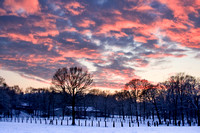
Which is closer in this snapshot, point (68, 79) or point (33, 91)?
point (68, 79)

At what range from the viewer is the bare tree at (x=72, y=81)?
43825 mm

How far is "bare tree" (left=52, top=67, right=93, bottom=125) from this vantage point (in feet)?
144

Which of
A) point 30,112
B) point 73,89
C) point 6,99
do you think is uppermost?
point 73,89

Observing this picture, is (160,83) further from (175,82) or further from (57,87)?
(57,87)

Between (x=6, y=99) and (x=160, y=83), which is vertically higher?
(x=160, y=83)

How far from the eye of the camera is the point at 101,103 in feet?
334

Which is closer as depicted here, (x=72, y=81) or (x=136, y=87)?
(x=72, y=81)

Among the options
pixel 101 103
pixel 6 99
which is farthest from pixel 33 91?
pixel 6 99

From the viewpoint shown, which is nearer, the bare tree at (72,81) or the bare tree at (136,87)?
the bare tree at (72,81)

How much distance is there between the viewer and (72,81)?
43.8 meters

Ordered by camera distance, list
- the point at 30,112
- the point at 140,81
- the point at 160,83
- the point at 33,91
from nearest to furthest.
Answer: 1. the point at 160,83
2. the point at 140,81
3. the point at 30,112
4. the point at 33,91

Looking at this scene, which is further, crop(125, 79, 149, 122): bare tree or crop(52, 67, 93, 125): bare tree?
crop(125, 79, 149, 122): bare tree

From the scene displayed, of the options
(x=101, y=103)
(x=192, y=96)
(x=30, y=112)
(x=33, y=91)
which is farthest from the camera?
(x=33, y=91)

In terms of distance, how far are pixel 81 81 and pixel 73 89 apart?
2.95m
